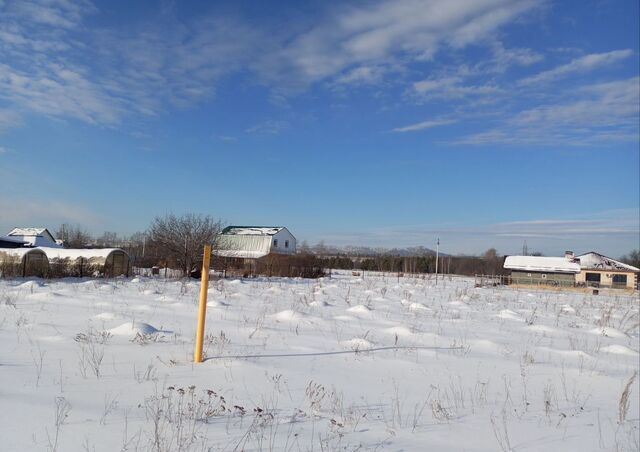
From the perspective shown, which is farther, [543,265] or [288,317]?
[543,265]

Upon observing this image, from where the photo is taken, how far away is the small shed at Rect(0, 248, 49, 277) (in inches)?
760

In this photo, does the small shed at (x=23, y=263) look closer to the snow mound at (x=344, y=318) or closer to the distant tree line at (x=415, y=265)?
the snow mound at (x=344, y=318)

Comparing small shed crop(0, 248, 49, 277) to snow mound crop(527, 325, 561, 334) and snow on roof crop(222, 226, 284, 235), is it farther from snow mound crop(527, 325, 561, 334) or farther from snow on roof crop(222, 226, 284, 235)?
snow on roof crop(222, 226, 284, 235)

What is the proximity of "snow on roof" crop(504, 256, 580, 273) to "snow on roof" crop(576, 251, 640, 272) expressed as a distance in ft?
7.42

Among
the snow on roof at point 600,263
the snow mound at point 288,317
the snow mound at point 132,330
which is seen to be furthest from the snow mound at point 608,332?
the snow on roof at point 600,263

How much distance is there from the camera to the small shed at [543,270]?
44688 millimetres

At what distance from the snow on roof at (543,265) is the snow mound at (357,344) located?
4360 cm

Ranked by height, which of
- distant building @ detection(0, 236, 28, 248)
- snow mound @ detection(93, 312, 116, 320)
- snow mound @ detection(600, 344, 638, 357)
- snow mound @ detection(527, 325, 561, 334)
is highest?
distant building @ detection(0, 236, 28, 248)

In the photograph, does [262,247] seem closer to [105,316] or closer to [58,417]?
[105,316]

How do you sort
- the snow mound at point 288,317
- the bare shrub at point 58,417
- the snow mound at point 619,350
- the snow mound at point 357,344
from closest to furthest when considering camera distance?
the bare shrub at point 58,417
the snow mound at point 357,344
the snow mound at point 619,350
the snow mound at point 288,317

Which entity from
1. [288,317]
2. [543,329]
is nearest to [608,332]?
[543,329]

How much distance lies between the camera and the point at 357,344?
7141 millimetres

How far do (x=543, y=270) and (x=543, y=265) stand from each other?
80cm

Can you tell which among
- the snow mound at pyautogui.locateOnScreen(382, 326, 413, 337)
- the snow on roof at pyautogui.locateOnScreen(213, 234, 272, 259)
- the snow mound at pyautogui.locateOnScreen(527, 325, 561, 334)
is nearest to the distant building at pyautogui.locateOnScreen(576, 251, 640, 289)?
the snow on roof at pyautogui.locateOnScreen(213, 234, 272, 259)
